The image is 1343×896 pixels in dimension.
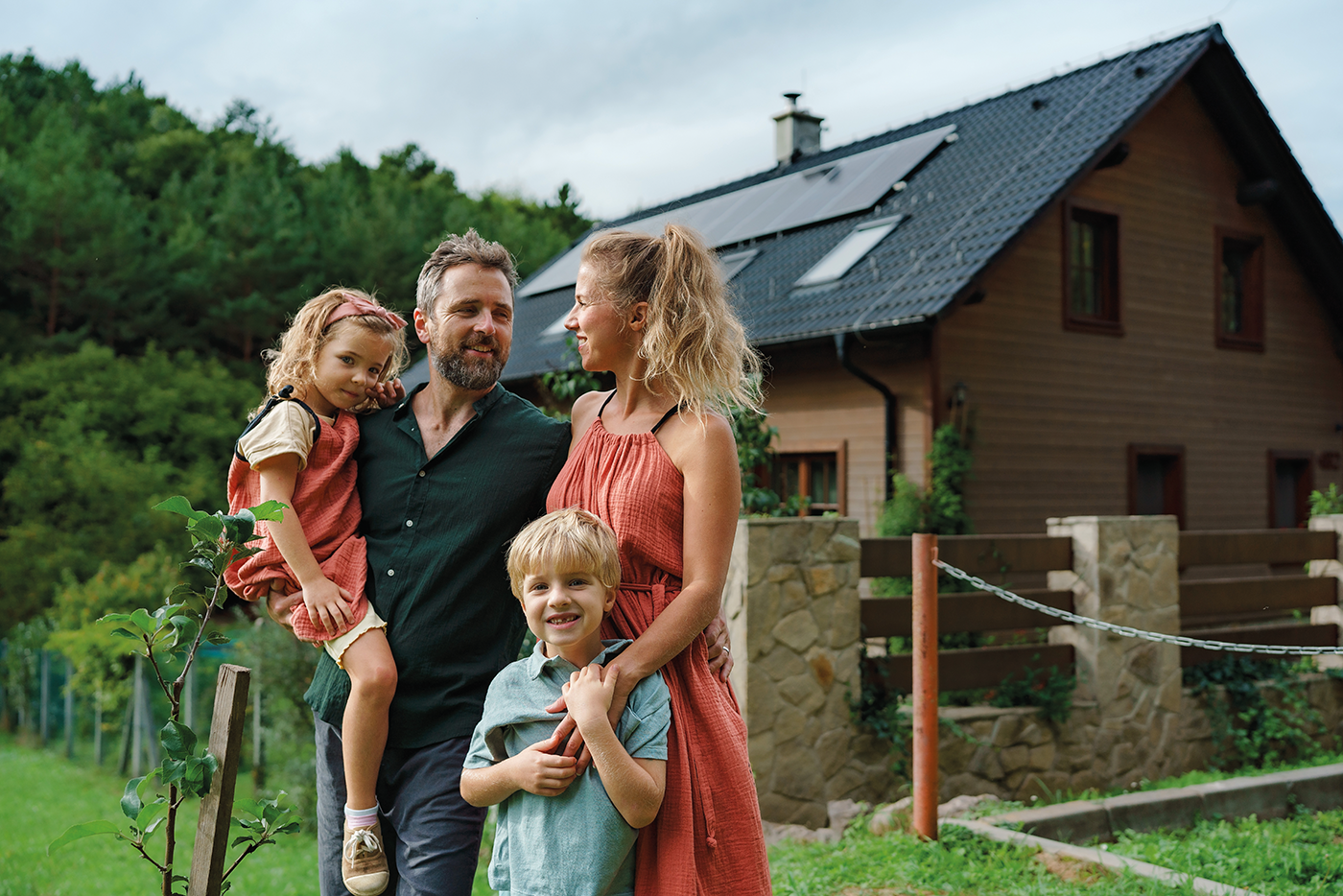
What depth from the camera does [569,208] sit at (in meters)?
38.1

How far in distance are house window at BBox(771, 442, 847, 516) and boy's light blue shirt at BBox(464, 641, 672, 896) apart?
9097 millimetres

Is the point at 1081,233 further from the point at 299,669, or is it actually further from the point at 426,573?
the point at 426,573

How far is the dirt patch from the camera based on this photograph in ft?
13.5

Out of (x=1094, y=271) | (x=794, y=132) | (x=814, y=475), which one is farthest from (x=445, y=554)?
(x=794, y=132)

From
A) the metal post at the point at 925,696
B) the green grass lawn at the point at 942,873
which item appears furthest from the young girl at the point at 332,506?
the metal post at the point at 925,696

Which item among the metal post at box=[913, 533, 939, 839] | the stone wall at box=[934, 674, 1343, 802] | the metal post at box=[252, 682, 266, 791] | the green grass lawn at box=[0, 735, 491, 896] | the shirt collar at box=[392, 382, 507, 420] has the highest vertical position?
the shirt collar at box=[392, 382, 507, 420]

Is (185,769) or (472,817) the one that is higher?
(185,769)

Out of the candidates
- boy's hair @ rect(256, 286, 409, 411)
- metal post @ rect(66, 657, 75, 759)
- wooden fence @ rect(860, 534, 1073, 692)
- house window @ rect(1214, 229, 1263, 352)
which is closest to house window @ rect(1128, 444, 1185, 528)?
house window @ rect(1214, 229, 1263, 352)

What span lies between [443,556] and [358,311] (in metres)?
0.65

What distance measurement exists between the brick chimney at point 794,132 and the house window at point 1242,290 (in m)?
6.13

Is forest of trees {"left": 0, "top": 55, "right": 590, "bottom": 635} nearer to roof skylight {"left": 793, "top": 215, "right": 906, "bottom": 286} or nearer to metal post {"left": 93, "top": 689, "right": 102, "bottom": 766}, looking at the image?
metal post {"left": 93, "top": 689, "right": 102, "bottom": 766}

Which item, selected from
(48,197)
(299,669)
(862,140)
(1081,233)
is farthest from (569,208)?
(299,669)

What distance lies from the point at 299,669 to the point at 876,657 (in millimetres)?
4101

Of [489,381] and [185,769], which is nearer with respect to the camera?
[185,769]
